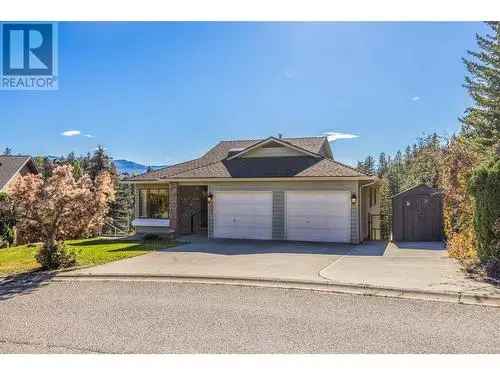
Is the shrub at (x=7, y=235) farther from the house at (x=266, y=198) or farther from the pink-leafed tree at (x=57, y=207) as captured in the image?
the pink-leafed tree at (x=57, y=207)

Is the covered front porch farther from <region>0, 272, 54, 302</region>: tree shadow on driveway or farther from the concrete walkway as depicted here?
<region>0, 272, 54, 302</region>: tree shadow on driveway

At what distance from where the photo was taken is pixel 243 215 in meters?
16.8

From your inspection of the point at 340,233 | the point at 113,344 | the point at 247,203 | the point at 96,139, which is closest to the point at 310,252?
the point at 340,233

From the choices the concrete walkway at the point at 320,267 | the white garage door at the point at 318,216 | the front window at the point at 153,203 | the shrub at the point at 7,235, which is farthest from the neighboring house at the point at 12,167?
the white garage door at the point at 318,216

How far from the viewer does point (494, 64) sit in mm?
23953

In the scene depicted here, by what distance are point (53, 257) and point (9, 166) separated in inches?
832

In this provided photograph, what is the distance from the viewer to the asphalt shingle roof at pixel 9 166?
2631cm

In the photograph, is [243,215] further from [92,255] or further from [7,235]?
[7,235]

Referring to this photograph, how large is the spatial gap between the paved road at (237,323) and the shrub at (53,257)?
8.08ft

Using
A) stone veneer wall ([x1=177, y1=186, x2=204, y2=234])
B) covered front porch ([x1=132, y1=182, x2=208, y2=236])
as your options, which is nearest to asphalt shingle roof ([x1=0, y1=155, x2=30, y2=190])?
covered front porch ([x1=132, y1=182, x2=208, y2=236])

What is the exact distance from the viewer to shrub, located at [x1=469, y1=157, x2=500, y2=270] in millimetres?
7938

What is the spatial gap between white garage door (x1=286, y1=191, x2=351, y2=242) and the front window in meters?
6.30
